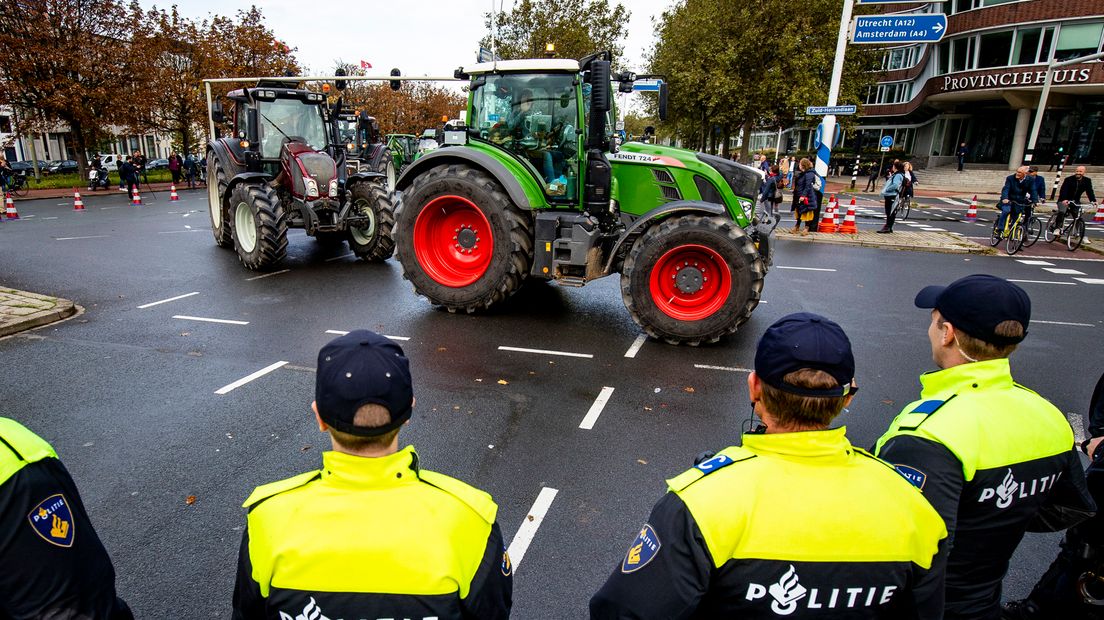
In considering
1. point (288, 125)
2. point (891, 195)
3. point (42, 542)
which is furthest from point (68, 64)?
point (42, 542)

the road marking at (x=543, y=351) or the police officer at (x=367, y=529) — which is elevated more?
the police officer at (x=367, y=529)

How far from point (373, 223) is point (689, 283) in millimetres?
6620

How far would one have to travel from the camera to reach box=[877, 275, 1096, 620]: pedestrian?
1.92 m

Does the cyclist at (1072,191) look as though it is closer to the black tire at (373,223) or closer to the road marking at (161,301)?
the black tire at (373,223)

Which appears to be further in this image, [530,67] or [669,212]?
[530,67]

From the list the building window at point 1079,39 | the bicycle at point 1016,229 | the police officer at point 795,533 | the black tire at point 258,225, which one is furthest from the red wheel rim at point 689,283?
the building window at point 1079,39

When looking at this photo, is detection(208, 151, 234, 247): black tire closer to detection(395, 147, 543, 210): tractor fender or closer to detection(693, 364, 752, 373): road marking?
detection(395, 147, 543, 210): tractor fender

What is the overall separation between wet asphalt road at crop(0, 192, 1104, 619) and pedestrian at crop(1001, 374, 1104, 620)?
65 centimetres

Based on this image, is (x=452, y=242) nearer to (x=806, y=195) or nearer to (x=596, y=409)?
(x=596, y=409)

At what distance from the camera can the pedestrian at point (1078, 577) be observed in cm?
246

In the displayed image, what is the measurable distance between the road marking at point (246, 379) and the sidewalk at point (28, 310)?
135 inches

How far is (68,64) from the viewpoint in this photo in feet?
81.9

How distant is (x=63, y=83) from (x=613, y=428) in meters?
30.6

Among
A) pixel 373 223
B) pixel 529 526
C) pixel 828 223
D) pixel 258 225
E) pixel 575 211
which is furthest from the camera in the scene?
pixel 828 223
